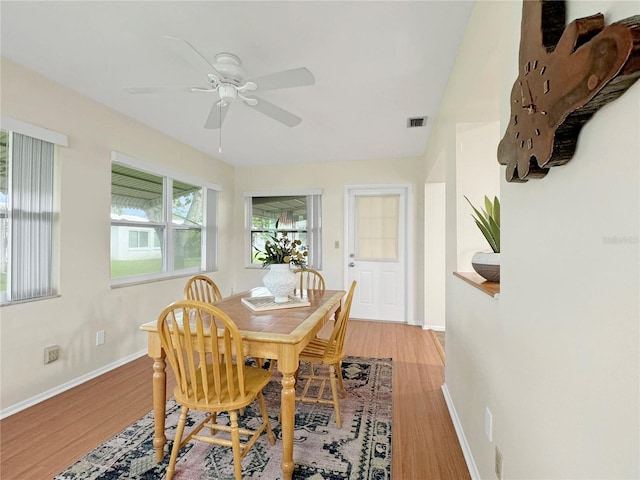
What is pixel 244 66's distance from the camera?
213 cm

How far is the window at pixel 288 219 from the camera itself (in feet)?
15.7

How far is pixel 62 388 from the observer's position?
2.46m

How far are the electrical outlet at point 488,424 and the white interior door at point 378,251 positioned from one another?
10.3 feet

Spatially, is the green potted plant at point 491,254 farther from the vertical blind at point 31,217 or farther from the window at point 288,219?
the window at point 288,219

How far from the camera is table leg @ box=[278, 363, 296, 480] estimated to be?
149 centimetres

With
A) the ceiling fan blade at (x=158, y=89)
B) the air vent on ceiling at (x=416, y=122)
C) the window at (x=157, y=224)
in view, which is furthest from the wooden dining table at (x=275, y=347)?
the air vent on ceiling at (x=416, y=122)

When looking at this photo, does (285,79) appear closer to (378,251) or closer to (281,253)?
(281,253)

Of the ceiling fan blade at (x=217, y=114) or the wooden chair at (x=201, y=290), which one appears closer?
the ceiling fan blade at (x=217, y=114)

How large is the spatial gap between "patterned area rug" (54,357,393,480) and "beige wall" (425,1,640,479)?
2.08 ft

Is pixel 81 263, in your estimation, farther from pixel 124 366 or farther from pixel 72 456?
pixel 72 456

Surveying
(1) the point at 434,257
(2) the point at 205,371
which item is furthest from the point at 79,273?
(1) the point at 434,257

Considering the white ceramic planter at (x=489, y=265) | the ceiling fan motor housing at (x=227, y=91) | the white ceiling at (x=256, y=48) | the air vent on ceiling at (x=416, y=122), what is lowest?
the white ceramic planter at (x=489, y=265)

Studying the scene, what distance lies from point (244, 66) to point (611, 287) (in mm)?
2296

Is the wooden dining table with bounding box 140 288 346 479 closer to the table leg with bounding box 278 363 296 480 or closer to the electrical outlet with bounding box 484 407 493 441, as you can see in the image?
the table leg with bounding box 278 363 296 480
